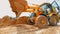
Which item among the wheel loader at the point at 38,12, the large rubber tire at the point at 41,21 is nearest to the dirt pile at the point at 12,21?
the wheel loader at the point at 38,12

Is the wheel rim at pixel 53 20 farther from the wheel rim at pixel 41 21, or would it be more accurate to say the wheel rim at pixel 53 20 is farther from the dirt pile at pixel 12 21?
the dirt pile at pixel 12 21

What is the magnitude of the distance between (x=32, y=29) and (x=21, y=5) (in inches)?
6.8

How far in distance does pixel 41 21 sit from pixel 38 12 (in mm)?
73

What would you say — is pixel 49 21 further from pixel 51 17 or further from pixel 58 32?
pixel 58 32

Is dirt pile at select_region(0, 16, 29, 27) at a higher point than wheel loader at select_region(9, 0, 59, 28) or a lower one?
lower

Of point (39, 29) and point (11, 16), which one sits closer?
point (39, 29)

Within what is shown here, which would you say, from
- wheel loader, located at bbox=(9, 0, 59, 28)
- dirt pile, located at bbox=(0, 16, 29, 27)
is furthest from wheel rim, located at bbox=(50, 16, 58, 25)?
dirt pile, located at bbox=(0, 16, 29, 27)

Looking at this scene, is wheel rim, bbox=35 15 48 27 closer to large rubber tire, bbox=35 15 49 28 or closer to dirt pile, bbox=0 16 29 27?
large rubber tire, bbox=35 15 49 28

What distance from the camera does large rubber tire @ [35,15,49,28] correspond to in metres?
0.88

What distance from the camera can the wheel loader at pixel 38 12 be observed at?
89 centimetres

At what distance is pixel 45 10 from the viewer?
0.93 meters

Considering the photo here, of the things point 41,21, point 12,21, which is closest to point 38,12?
point 41,21

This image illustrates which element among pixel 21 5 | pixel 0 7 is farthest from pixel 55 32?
pixel 0 7

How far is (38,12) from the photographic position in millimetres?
937
